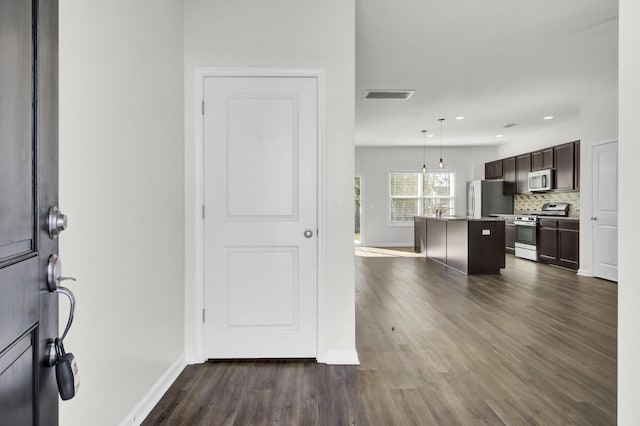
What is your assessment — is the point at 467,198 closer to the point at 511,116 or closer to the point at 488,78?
the point at 511,116

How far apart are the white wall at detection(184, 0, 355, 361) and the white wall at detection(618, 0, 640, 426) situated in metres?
1.55

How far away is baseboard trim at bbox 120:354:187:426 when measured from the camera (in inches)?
69.3

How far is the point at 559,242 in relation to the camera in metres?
6.45

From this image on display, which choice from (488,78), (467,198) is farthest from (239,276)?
(467,198)

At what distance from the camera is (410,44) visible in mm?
3729

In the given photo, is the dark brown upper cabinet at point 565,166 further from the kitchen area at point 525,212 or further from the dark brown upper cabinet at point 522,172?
the dark brown upper cabinet at point 522,172

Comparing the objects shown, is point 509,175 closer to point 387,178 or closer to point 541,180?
point 541,180

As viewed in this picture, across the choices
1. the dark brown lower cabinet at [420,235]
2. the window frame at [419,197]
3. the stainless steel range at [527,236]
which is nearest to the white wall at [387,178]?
the window frame at [419,197]

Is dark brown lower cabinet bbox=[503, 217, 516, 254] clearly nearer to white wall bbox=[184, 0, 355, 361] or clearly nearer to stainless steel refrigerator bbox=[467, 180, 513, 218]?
stainless steel refrigerator bbox=[467, 180, 513, 218]

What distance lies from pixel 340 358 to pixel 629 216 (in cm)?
186

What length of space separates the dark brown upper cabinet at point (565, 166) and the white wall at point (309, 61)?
5.90m

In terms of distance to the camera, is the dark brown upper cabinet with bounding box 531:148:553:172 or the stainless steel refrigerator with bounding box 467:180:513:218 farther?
the stainless steel refrigerator with bounding box 467:180:513:218

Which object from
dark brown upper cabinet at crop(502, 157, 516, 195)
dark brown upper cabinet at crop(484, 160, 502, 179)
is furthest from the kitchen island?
dark brown upper cabinet at crop(484, 160, 502, 179)

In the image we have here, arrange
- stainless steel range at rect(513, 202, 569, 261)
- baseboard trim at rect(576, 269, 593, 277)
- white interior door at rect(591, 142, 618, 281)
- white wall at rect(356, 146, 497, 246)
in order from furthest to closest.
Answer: white wall at rect(356, 146, 497, 246) < stainless steel range at rect(513, 202, 569, 261) < baseboard trim at rect(576, 269, 593, 277) < white interior door at rect(591, 142, 618, 281)
